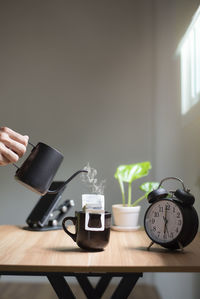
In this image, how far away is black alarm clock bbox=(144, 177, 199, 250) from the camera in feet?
3.67

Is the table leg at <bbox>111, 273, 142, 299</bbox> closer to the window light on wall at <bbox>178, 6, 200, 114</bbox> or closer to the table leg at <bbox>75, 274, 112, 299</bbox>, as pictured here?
the table leg at <bbox>75, 274, 112, 299</bbox>

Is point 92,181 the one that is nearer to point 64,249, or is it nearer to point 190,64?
point 190,64

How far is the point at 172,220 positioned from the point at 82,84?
2.00 meters

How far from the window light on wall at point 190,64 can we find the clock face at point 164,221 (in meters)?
0.92

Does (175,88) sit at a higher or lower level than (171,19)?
lower

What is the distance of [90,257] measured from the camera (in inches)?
41.8

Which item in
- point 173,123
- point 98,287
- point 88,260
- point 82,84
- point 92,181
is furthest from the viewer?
point 82,84

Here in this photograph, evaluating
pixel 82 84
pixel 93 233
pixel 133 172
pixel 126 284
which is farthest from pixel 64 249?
pixel 82 84

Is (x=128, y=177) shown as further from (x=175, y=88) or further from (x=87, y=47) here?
(x=87, y=47)

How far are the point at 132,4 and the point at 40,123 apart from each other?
4.08 ft

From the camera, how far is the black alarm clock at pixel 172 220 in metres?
1.12

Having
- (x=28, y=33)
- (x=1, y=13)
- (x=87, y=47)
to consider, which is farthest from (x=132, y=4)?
(x=1, y=13)

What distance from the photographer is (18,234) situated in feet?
5.24

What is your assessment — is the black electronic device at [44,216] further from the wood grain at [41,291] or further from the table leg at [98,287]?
the wood grain at [41,291]
